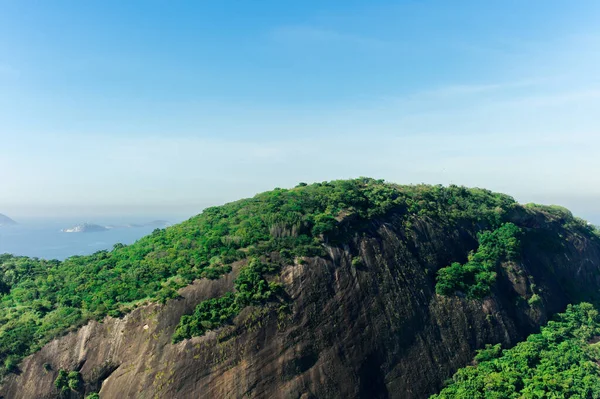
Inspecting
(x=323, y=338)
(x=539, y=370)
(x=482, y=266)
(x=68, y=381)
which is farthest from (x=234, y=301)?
(x=482, y=266)

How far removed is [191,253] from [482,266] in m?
33.7

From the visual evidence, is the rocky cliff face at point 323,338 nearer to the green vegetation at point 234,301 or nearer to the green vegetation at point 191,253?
the green vegetation at point 234,301

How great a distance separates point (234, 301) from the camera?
33.2m

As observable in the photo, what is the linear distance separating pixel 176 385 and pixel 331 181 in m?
34.4

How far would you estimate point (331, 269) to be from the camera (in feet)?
123

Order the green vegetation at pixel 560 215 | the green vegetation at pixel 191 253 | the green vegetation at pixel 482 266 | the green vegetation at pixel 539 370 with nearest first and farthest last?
the green vegetation at pixel 539 370
the green vegetation at pixel 191 253
the green vegetation at pixel 482 266
the green vegetation at pixel 560 215

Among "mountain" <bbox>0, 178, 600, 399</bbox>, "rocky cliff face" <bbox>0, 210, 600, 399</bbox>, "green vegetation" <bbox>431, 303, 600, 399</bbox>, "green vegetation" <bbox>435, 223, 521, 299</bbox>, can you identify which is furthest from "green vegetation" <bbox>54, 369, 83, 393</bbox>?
"green vegetation" <bbox>435, 223, 521, 299</bbox>

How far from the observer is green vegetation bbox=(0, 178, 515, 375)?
33875mm

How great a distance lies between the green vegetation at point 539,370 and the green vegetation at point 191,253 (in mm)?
16675

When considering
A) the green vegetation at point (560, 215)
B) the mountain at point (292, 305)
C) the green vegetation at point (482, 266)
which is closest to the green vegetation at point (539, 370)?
the mountain at point (292, 305)

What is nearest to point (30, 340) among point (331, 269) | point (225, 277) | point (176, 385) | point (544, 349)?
point (176, 385)

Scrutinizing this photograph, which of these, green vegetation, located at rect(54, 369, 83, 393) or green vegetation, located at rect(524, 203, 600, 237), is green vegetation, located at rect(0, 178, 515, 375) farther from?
green vegetation, located at rect(524, 203, 600, 237)

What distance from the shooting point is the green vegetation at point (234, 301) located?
3145cm

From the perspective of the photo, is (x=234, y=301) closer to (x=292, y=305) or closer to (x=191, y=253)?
(x=292, y=305)
